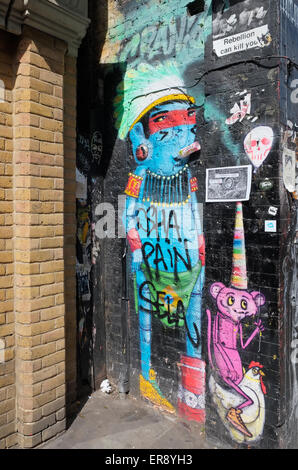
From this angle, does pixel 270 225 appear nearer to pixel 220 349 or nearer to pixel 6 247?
pixel 220 349

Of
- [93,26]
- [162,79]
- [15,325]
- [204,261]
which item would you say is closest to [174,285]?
[204,261]

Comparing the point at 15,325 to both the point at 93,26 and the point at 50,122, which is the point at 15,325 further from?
the point at 93,26

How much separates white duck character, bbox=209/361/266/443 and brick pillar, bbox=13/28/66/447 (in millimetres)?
1562

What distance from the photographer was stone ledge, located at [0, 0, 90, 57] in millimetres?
2857

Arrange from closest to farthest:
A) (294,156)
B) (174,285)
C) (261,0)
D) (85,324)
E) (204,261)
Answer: (261,0) → (294,156) → (204,261) → (174,285) → (85,324)

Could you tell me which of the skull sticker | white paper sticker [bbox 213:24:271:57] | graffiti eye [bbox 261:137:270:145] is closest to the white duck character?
the skull sticker

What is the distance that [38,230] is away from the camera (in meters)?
3.07

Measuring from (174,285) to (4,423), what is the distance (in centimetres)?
198

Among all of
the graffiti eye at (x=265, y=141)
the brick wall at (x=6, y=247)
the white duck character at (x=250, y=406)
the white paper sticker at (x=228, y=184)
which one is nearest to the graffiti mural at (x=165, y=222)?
the white paper sticker at (x=228, y=184)

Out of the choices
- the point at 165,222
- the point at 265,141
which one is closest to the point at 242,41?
the point at 265,141

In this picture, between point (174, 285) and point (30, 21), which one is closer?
point (30, 21)

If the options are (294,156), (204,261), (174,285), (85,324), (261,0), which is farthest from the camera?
(85,324)

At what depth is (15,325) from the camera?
3.12 metres

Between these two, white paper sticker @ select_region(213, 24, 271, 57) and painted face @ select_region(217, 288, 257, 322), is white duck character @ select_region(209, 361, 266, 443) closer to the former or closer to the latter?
painted face @ select_region(217, 288, 257, 322)
